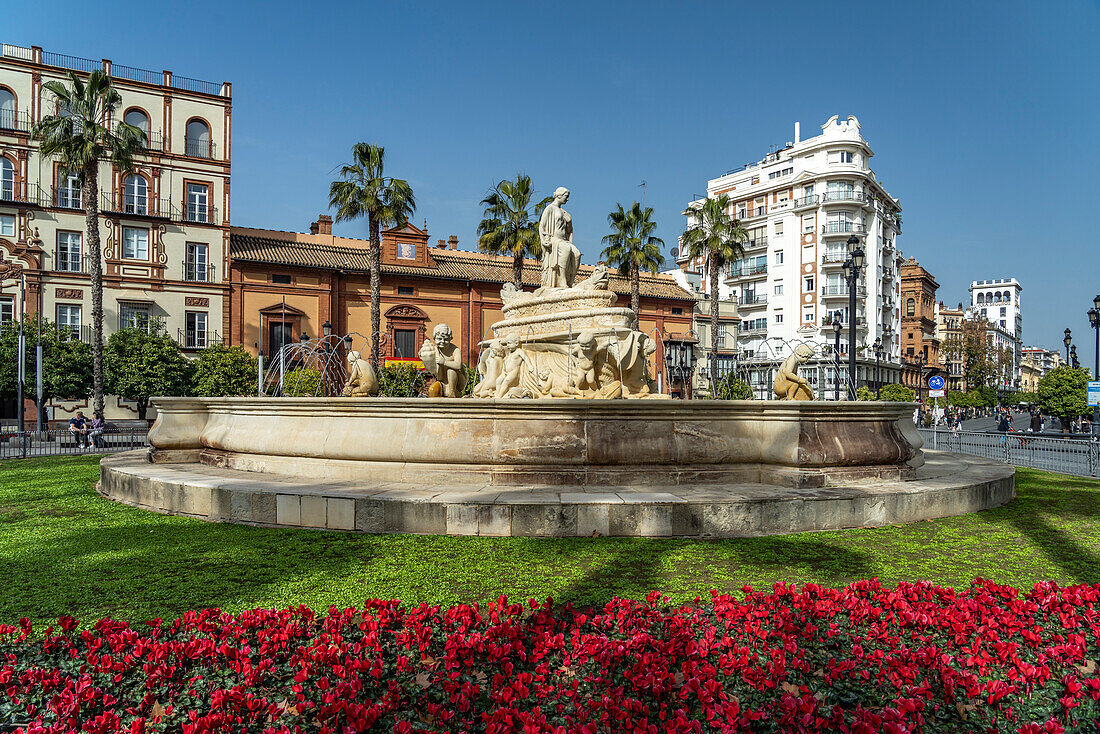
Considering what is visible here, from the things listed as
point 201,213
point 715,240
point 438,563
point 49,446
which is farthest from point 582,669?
point 201,213

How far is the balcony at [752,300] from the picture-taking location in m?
59.0

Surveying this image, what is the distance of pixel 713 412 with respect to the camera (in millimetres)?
7371

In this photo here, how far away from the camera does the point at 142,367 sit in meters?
29.9

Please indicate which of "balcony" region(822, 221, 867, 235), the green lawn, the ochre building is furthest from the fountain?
→ "balcony" region(822, 221, 867, 235)

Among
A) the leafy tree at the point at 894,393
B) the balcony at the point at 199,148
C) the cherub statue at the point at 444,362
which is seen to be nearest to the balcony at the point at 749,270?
the leafy tree at the point at 894,393

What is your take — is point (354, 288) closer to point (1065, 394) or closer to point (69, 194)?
point (69, 194)

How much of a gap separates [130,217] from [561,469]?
3791cm

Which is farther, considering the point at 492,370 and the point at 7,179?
the point at 7,179

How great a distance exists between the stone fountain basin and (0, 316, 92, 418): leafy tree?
2981 cm

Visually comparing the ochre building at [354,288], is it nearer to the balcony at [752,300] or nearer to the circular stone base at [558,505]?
the balcony at [752,300]

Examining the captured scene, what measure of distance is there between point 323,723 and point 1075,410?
1658 inches

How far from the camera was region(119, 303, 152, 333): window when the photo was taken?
3381cm

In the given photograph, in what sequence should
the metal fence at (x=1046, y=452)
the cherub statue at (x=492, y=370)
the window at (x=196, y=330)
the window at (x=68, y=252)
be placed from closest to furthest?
the cherub statue at (x=492, y=370) → the metal fence at (x=1046, y=452) → the window at (x=68, y=252) → the window at (x=196, y=330)

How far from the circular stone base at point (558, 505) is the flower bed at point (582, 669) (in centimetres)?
212
